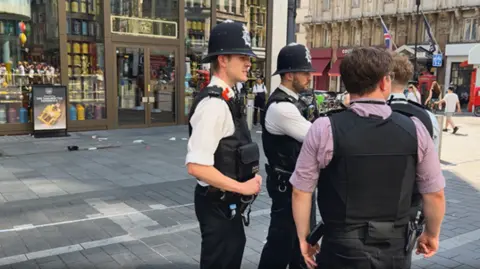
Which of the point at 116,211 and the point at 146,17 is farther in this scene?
the point at 146,17

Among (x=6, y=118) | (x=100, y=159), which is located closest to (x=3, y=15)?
(x=6, y=118)

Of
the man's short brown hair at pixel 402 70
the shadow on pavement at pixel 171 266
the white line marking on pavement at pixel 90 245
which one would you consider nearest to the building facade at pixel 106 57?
the white line marking on pavement at pixel 90 245

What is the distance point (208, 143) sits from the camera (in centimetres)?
239

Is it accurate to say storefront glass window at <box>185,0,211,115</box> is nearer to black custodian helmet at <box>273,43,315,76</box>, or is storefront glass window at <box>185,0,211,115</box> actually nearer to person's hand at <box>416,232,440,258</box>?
black custodian helmet at <box>273,43,315,76</box>

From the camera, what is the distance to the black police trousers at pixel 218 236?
256cm

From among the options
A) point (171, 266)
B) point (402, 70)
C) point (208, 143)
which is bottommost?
point (171, 266)

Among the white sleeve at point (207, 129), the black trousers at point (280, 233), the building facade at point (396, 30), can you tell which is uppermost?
the building facade at point (396, 30)

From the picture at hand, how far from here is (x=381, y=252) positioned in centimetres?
205

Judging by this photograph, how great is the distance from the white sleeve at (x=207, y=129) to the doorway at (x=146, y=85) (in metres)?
10.3

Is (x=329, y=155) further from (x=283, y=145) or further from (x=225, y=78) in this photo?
(x=283, y=145)

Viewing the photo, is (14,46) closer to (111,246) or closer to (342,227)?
(111,246)

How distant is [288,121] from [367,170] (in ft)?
3.57

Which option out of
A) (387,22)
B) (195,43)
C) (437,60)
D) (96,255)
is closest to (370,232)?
(96,255)

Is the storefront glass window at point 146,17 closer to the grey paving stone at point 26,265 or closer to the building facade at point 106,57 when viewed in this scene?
the building facade at point 106,57
